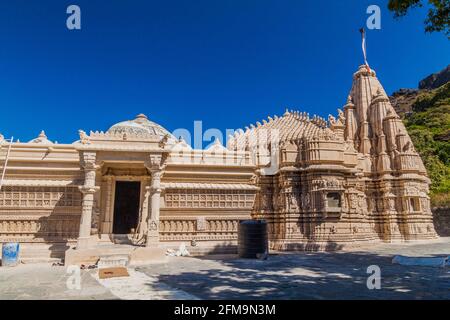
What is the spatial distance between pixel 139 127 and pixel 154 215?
12.6 meters

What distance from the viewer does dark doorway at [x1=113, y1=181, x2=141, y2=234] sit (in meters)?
16.4

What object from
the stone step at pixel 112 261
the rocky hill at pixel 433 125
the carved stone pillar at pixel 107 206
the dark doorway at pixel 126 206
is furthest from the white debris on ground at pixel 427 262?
the rocky hill at pixel 433 125

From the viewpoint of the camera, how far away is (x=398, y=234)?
2488cm

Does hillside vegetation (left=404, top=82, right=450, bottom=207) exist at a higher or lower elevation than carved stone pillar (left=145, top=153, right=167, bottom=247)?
higher

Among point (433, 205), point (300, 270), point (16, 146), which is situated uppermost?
point (16, 146)

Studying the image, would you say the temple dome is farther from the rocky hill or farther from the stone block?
the rocky hill

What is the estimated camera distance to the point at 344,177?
21.8 m

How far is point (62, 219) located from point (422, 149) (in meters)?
51.1

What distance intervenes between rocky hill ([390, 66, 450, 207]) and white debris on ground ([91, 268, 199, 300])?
31458 millimetres

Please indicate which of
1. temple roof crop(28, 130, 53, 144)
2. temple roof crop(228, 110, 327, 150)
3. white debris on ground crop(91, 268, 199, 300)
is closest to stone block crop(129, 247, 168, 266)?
white debris on ground crop(91, 268, 199, 300)

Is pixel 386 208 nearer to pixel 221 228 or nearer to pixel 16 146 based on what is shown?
pixel 221 228

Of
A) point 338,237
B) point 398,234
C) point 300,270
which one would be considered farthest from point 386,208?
point 300,270

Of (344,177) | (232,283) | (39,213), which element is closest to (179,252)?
(39,213)

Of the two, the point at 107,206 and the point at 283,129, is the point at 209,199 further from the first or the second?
the point at 283,129
